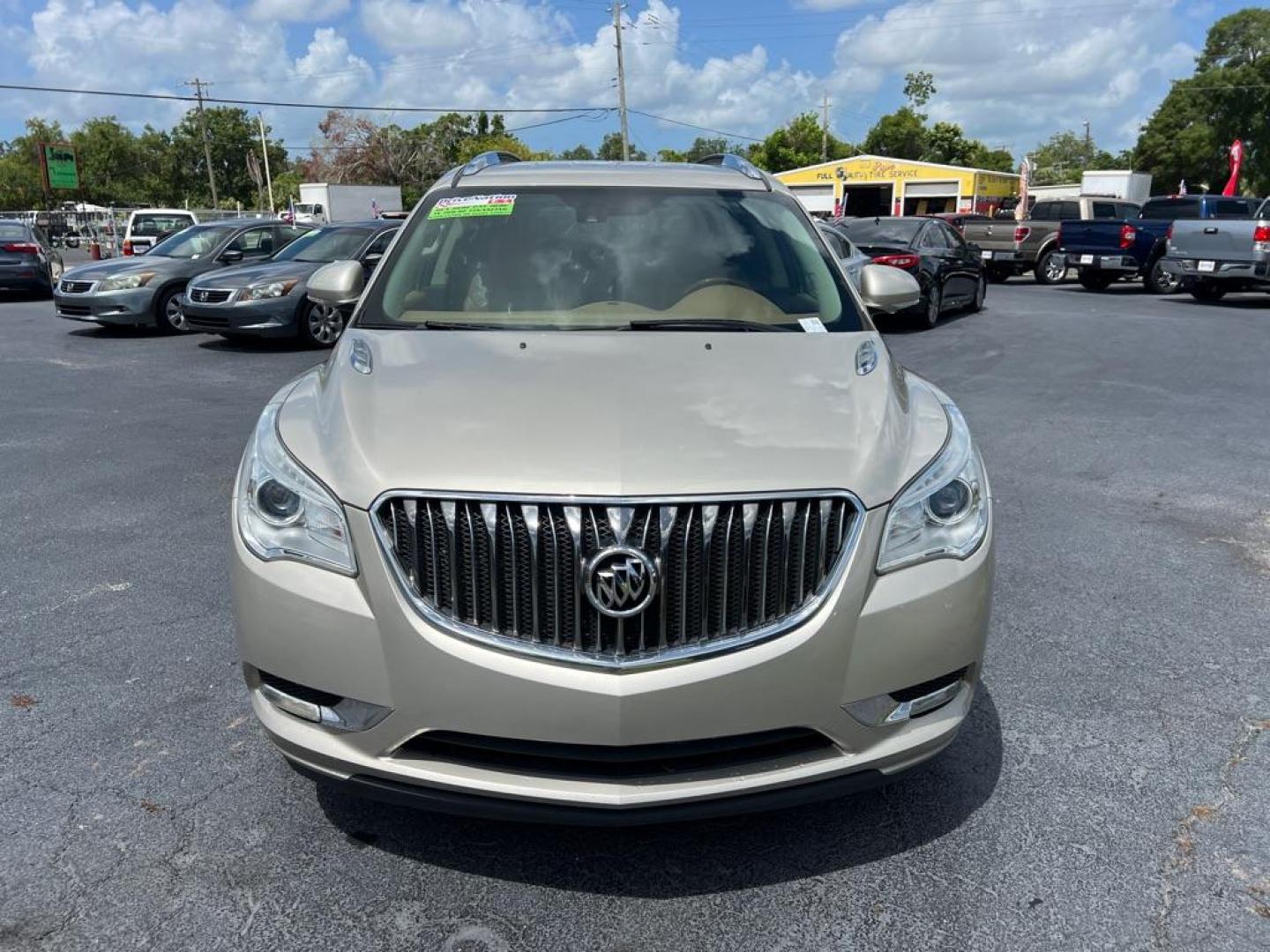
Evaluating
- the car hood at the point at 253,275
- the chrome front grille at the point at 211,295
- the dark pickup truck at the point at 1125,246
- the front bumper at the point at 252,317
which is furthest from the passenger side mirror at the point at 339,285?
the dark pickup truck at the point at 1125,246

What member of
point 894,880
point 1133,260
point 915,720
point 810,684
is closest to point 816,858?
point 894,880

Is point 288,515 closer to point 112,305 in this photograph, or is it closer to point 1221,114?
point 112,305

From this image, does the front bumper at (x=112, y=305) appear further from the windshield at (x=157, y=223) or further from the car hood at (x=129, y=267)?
the windshield at (x=157, y=223)

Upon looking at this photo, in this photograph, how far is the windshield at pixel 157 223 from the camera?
2622cm

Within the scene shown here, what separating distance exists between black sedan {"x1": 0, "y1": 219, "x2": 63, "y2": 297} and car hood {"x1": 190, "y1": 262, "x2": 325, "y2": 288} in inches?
345

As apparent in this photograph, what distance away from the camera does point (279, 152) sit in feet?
327

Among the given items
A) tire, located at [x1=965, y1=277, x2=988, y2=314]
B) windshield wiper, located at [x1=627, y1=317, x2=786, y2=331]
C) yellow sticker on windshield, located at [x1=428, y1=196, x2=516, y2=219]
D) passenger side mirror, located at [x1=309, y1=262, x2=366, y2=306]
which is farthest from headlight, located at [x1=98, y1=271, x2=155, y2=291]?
tire, located at [x1=965, y1=277, x2=988, y2=314]

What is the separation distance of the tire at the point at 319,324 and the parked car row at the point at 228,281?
11 mm

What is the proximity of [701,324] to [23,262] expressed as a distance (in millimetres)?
19201

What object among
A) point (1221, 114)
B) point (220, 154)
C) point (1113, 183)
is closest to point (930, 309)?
point (1113, 183)

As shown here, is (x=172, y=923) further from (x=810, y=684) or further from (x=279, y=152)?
(x=279, y=152)

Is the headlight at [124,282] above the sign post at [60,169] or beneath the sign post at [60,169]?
beneath

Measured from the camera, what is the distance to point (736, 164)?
4656 mm

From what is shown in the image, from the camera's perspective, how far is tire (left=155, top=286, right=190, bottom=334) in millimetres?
13172
